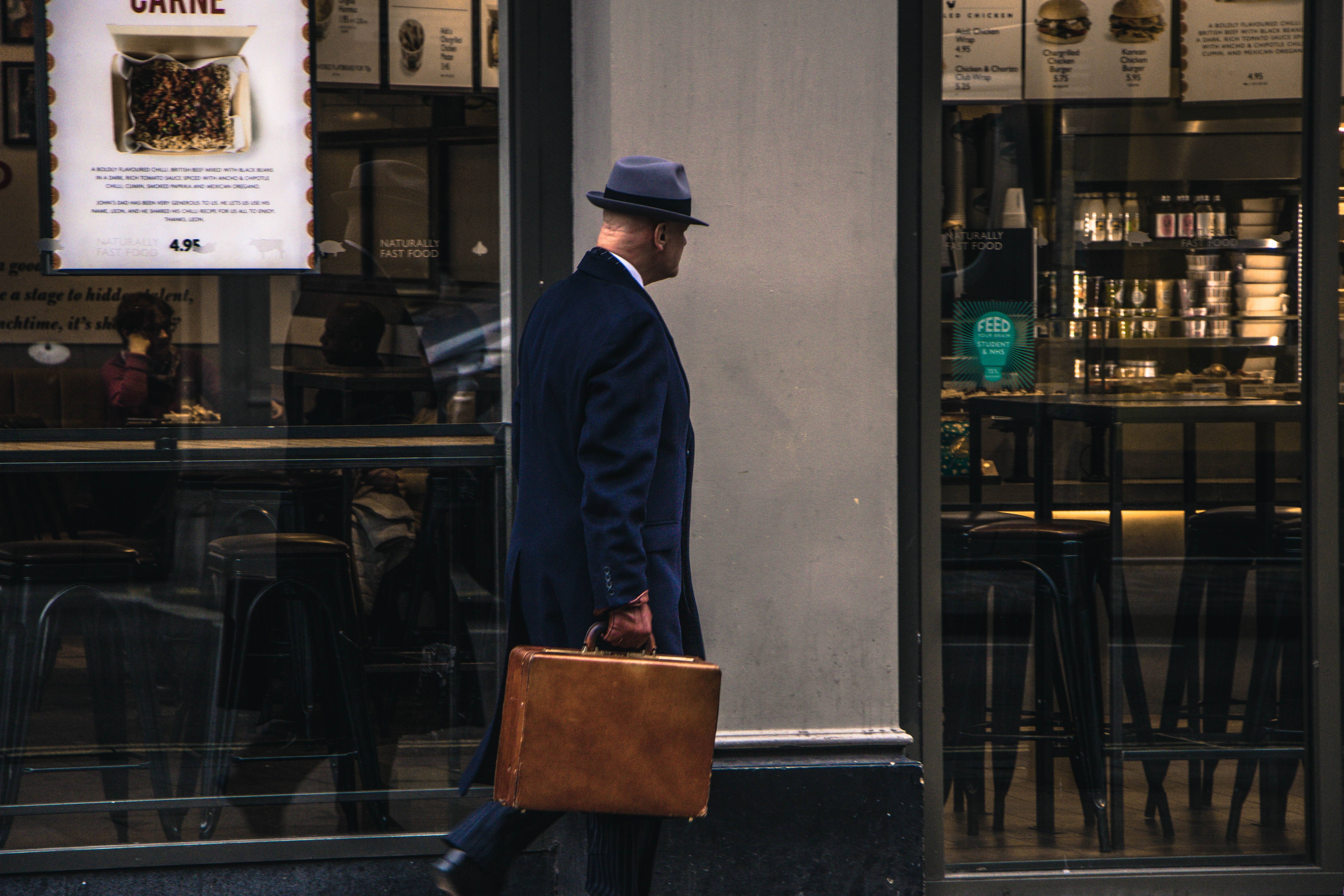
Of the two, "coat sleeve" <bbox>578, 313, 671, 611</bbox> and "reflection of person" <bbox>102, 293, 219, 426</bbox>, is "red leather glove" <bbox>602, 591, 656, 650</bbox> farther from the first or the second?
"reflection of person" <bbox>102, 293, 219, 426</bbox>

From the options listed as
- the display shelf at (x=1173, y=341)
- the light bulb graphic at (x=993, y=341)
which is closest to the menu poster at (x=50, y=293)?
the light bulb graphic at (x=993, y=341)

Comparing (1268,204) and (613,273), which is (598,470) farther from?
(1268,204)

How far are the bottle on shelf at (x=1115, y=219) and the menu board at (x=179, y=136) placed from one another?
7.83 feet

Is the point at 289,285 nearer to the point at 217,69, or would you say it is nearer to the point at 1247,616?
the point at 217,69

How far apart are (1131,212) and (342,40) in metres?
2.43

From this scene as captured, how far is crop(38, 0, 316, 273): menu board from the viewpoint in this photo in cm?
387

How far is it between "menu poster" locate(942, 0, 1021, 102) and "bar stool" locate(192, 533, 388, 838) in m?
2.27

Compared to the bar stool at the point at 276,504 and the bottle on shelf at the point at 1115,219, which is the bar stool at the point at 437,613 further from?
the bottle on shelf at the point at 1115,219

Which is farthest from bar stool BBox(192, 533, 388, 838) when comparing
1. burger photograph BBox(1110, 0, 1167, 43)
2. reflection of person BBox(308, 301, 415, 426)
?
burger photograph BBox(1110, 0, 1167, 43)

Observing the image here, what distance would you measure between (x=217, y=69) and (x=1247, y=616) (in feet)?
11.4

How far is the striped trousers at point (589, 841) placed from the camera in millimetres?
3068

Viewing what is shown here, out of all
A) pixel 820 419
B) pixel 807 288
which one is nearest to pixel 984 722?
pixel 820 419

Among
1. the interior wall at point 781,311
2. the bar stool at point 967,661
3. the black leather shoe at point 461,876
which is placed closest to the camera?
the black leather shoe at point 461,876

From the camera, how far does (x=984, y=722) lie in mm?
4156
